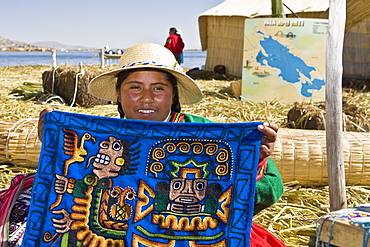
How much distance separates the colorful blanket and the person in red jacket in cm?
935

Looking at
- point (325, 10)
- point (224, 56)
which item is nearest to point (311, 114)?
point (325, 10)

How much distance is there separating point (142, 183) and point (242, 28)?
10.9 m

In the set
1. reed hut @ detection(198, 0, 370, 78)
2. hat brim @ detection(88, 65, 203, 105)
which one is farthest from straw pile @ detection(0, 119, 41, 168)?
reed hut @ detection(198, 0, 370, 78)

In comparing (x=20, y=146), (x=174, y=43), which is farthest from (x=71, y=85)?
(x=174, y=43)

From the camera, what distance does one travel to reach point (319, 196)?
9.95ft

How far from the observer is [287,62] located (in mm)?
6625

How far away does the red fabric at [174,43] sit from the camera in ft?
35.7

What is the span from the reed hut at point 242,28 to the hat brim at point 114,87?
522cm

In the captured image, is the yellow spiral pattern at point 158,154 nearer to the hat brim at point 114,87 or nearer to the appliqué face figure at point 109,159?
the appliqué face figure at point 109,159

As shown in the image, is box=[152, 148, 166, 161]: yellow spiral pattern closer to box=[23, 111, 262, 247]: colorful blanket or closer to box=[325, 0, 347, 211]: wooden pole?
box=[23, 111, 262, 247]: colorful blanket

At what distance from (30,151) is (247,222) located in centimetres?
236

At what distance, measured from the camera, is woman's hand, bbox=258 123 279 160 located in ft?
5.27

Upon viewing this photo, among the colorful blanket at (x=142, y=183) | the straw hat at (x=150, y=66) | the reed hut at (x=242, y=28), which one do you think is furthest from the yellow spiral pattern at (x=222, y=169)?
the reed hut at (x=242, y=28)

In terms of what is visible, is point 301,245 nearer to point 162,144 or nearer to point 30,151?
point 162,144
